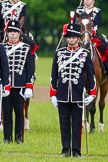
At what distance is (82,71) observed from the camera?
12.6m

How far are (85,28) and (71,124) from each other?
13.6 feet

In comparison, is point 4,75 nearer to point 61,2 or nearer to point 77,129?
point 77,129

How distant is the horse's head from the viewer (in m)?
15.9

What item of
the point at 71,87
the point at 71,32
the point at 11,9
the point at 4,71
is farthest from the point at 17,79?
the point at 11,9

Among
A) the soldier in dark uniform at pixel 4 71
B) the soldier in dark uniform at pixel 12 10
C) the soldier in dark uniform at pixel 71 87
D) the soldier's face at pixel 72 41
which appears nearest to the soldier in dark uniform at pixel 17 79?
the soldier in dark uniform at pixel 4 71

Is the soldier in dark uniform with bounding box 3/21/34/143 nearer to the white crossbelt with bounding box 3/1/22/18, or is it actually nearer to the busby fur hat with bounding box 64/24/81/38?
the busby fur hat with bounding box 64/24/81/38

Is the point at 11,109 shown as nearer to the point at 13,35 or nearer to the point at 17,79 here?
the point at 17,79

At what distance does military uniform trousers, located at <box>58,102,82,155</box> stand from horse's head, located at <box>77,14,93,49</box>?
132 inches

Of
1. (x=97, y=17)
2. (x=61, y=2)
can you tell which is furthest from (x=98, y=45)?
(x=61, y=2)

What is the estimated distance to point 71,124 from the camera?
1255 centimetres

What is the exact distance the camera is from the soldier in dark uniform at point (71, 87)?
40.9 feet

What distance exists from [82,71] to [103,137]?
3577 mm

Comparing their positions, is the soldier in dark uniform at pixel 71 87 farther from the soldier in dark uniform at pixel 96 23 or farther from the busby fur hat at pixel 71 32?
the soldier in dark uniform at pixel 96 23

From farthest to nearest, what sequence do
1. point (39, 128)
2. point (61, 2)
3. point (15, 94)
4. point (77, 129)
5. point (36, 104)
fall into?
point (61, 2) < point (36, 104) < point (39, 128) < point (15, 94) < point (77, 129)
